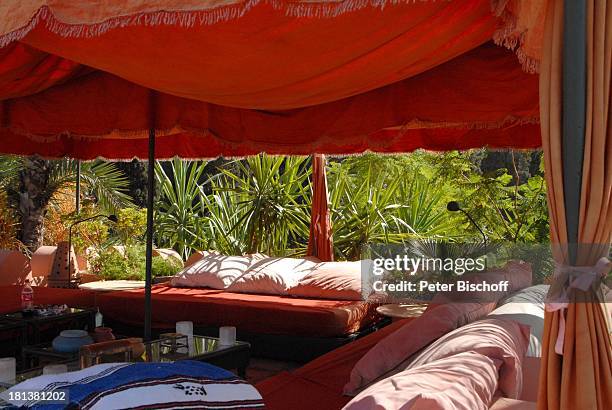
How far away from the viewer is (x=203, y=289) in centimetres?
604

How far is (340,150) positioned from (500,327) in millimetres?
3020

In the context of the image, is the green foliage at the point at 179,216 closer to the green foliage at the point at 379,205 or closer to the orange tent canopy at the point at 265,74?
the green foliage at the point at 379,205

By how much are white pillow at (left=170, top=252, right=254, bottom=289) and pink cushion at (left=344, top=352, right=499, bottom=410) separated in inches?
160

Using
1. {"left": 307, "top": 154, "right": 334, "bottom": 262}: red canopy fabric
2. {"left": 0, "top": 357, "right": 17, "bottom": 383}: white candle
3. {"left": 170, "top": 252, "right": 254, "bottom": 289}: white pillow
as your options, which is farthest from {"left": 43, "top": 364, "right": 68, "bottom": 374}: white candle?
{"left": 307, "top": 154, "right": 334, "bottom": 262}: red canopy fabric

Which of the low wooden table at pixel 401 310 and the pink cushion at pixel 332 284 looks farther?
the pink cushion at pixel 332 284

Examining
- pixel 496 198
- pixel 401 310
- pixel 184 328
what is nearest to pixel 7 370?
pixel 184 328

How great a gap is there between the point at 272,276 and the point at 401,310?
4.45 ft

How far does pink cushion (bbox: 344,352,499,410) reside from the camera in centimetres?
167

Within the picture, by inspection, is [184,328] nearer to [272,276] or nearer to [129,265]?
[272,276]

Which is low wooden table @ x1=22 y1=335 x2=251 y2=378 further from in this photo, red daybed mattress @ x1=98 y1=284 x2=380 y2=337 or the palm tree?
the palm tree

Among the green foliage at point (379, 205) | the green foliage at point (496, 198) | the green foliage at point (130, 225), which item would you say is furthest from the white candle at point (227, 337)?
the green foliage at point (130, 225)

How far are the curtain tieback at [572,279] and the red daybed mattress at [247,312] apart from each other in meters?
3.23

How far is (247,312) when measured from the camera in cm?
504

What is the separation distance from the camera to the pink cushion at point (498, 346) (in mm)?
2154
